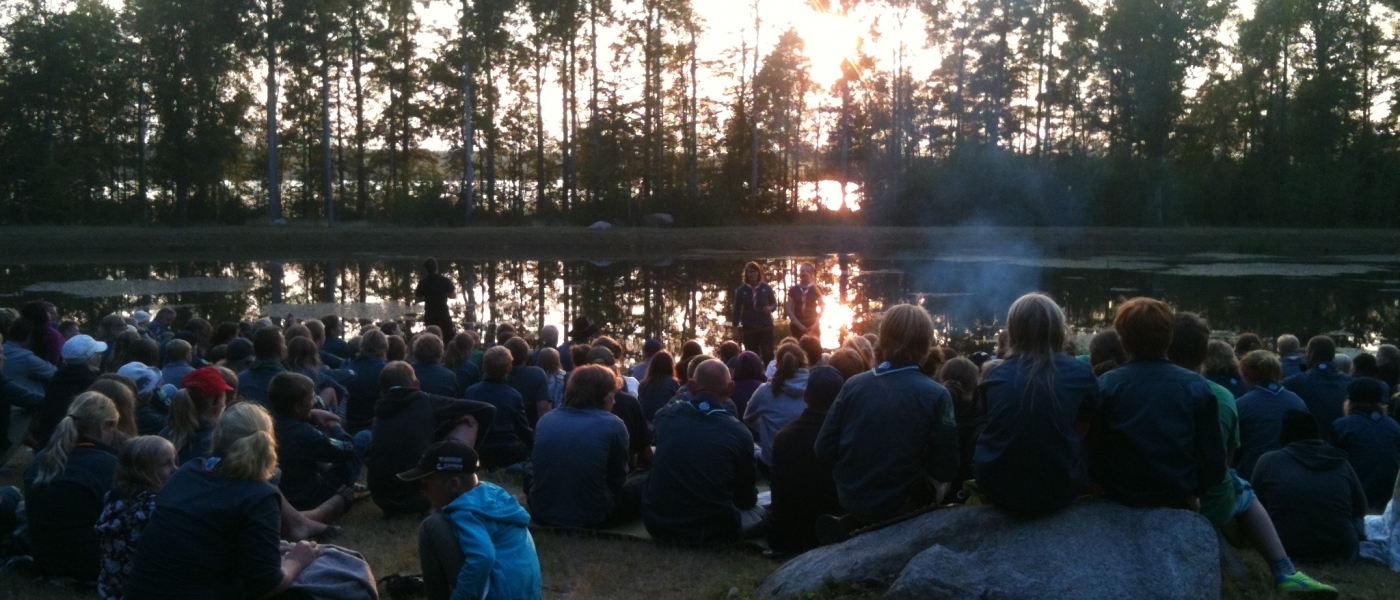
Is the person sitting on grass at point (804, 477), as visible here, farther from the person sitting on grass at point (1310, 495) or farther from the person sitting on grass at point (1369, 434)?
the person sitting on grass at point (1369, 434)

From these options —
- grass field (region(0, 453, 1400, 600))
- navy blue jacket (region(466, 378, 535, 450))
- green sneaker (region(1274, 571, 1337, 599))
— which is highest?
navy blue jacket (region(466, 378, 535, 450))

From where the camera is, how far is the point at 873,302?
76.4ft

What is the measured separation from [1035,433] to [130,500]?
3459 millimetres

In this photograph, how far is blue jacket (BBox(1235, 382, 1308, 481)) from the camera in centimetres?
734

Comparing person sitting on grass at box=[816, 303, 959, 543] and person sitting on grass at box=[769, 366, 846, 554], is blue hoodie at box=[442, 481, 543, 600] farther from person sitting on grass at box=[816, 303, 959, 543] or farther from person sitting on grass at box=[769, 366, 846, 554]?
person sitting on grass at box=[769, 366, 846, 554]

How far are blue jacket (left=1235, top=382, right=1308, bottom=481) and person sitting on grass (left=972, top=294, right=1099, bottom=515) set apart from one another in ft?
11.5

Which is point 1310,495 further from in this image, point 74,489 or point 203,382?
point 74,489

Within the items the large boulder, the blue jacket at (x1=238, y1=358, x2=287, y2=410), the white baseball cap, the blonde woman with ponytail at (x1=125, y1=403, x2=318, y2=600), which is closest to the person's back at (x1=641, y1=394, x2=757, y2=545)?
the large boulder

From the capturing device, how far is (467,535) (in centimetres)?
391

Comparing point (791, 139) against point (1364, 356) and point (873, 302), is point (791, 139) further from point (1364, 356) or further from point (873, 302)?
point (1364, 356)

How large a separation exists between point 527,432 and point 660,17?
141 feet

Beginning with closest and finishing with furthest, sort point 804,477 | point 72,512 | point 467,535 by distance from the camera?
point 467,535
point 72,512
point 804,477

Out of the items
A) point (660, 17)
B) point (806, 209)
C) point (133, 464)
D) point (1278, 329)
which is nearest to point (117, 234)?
point (660, 17)

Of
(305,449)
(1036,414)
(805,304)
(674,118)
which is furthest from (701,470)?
(674,118)
